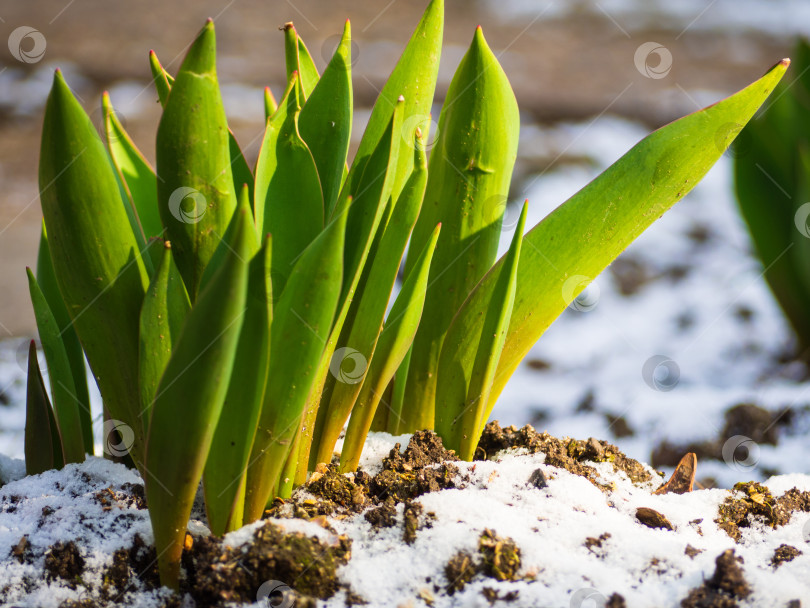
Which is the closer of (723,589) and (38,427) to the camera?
(723,589)

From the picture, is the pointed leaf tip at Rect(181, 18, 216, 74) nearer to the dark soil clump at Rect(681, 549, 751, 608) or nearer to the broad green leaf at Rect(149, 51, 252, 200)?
the broad green leaf at Rect(149, 51, 252, 200)

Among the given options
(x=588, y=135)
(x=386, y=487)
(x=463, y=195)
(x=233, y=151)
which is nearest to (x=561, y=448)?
(x=386, y=487)

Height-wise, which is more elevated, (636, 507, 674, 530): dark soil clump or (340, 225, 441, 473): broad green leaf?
(340, 225, 441, 473): broad green leaf

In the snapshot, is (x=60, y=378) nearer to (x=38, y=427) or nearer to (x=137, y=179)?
(x=38, y=427)

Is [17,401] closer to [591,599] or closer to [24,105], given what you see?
[591,599]

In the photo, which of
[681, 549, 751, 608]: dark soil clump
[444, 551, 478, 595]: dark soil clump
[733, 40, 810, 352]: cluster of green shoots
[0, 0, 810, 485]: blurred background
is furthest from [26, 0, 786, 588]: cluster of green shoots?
[733, 40, 810, 352]: cluster of green shoots

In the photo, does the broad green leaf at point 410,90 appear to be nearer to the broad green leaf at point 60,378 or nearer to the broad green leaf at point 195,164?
the broad green leaf at point 195,164
